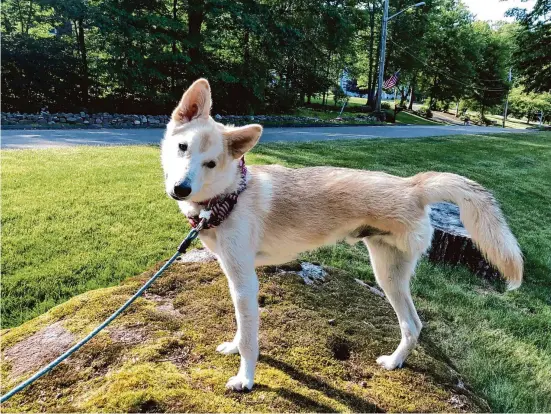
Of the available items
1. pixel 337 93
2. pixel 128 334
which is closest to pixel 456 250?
pixel 128 334

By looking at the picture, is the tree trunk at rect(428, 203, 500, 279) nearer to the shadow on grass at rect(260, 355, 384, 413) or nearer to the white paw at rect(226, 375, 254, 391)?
the shadow on grass at rect(260, 355, 384, 413)

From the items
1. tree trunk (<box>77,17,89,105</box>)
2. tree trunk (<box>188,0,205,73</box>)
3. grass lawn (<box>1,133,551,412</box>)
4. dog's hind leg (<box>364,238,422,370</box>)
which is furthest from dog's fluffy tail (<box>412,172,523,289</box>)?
tree trunk (<box>77,17,89,105</box>)

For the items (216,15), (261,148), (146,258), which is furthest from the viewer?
(216,15)

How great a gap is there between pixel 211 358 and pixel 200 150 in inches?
58.2

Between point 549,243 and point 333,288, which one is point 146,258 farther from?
point 549,243

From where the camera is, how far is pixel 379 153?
13375mm

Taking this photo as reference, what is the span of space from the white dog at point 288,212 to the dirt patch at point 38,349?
45.2 inches

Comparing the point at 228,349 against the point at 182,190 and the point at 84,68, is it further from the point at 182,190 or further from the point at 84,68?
the point at 84,68

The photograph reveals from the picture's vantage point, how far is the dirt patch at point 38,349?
2.73 metres

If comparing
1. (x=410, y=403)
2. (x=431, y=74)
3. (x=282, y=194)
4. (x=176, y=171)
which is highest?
(x=431, y=74)

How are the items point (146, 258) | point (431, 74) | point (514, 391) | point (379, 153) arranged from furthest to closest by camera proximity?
point (431, 74) → point (379, 153) → point (146, 258) → point (514, 391)

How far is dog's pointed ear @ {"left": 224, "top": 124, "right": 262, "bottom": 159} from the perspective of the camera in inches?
107

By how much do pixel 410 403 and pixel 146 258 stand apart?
12.0 ft

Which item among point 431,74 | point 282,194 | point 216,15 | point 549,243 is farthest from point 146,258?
point 431,74
